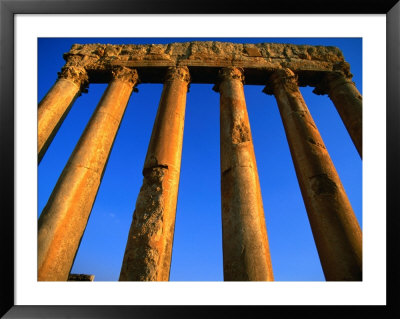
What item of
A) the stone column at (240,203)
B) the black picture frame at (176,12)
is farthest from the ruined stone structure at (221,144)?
the black picture frame at (176,12)

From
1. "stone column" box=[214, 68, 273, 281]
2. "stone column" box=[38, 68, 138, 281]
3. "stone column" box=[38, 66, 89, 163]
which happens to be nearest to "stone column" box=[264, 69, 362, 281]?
"stone column" box=[214, 68, 273, 281]

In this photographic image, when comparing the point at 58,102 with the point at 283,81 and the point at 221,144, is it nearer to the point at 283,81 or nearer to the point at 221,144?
the point at 221,144

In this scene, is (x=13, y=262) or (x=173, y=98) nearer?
(x=13, y=262)

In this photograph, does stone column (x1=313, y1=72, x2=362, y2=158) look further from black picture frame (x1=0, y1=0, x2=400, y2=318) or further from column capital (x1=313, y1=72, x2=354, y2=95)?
black picture frame (x1=0, y1=0, x2=400, y2=318)

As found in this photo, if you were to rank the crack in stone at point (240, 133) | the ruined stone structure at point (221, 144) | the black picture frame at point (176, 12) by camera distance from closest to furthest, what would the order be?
the black picture frame at point (176, 12), the ruined stone structure at point (221, 144), the crack in stone at point (240, 133)

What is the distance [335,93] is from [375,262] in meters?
8.96

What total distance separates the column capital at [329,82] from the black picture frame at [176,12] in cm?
776

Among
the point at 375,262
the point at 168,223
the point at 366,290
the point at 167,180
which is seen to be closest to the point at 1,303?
the point at 168,223

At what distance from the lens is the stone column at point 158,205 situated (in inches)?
248

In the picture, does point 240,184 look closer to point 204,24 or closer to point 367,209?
point 367,209

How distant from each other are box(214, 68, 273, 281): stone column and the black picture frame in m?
2.50

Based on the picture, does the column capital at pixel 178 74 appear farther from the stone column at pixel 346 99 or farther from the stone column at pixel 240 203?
the stone column at pixel 346 99

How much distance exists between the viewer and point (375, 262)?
15.9 ft

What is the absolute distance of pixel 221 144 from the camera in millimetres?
9555
